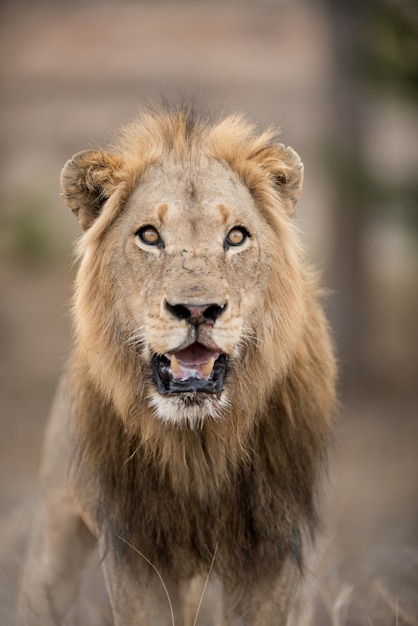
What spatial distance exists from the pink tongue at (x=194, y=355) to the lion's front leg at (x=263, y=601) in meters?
1.15

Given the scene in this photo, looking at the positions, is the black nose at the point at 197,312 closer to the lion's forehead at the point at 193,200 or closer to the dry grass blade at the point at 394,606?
the lion's forehead at the point at 193,200

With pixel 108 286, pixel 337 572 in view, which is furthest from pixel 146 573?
pixel 337 572

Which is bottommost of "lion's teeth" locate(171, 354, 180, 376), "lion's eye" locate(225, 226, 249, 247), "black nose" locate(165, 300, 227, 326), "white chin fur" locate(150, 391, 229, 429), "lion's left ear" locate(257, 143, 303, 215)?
"white chin fur" locate(150, 391, 229, 429)

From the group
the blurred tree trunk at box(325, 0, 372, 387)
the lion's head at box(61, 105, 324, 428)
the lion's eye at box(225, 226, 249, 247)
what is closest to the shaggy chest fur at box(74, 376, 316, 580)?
the lion's head at box(61, 105, 324, 428)

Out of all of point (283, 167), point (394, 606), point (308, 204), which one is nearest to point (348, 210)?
point (308, 204)

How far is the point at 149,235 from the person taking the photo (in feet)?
13.4

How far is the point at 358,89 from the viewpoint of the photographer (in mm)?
14000

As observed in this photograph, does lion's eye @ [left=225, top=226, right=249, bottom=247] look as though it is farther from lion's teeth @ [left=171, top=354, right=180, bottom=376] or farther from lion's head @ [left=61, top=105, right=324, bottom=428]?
lion's teeth @ [left=171, top=354, right=180, bottom=376]

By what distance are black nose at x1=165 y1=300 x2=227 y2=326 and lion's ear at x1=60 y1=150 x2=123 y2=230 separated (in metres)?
0.81

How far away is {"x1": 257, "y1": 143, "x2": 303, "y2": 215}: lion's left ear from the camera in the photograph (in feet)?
14.5

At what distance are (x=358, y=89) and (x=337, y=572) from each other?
9092 mm

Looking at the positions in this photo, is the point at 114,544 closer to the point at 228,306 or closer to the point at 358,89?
the point at 228,306

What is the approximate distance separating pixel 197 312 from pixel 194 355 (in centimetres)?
22

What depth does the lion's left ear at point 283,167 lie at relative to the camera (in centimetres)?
443
